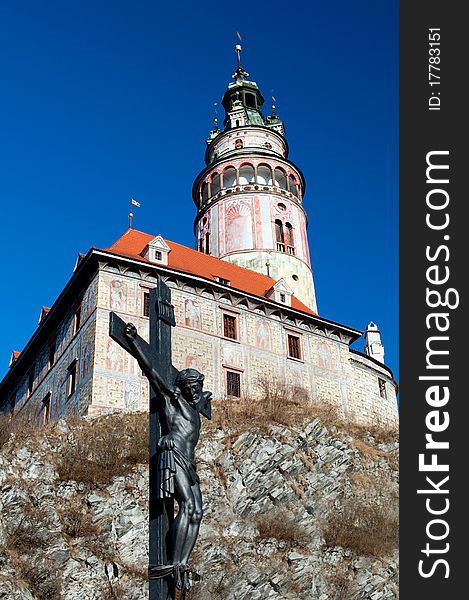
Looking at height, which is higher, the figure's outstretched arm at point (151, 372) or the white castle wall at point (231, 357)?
the white castle wall at point (231, 357)

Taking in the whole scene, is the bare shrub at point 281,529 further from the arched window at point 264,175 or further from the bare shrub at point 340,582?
the arched window at point 264,175

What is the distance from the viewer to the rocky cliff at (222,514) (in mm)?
19766

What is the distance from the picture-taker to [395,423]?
1486 inches

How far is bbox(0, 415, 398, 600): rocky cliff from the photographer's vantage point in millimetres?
19766

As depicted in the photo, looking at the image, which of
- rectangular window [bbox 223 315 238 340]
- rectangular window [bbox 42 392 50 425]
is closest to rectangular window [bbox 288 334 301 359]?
rectangular window [bbox 223 315 238 340]

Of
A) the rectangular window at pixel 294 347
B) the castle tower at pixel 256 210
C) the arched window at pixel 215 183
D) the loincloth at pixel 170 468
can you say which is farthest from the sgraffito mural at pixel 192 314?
the loincloth at pixel 170 468

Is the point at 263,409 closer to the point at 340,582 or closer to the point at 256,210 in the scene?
the point at 340,582

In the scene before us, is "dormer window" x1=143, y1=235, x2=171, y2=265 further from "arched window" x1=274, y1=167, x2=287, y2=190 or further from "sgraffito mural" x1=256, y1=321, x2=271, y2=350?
"arched window" x1=274, y1=167, x2=287, y2=190

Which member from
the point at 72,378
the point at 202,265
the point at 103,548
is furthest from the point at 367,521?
the point at 202,265

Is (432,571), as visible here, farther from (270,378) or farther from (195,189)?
(195,189)

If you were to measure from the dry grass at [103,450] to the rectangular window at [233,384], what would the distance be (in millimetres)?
5877

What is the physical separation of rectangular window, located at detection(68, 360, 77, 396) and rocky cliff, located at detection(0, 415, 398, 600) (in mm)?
3911

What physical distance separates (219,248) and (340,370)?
12.6 meters

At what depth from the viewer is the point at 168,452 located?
19.7 ft
